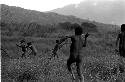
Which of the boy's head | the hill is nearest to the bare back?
the boy's head

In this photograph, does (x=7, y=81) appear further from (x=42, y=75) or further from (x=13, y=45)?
(x=13, y=45)

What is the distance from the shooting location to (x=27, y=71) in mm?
12273

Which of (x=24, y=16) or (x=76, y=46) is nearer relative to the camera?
(x=76, y=46)

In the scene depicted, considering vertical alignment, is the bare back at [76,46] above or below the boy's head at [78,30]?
below

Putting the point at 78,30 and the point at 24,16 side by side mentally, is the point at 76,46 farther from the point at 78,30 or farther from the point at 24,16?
the point at 24,16

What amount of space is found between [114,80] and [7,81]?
3.58 m

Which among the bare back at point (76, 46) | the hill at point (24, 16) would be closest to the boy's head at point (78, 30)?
the bare back at point (76, 46)

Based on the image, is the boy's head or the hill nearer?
the boy's head

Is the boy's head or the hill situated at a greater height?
the boy's head

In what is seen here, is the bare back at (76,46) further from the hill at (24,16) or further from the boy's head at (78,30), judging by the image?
the hill at (24,16)

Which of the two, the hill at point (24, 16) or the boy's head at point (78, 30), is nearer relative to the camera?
the boy's head at point (78, 30)

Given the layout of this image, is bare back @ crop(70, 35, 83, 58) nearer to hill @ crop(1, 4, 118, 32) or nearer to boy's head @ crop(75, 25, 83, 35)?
boy's head @ crop(75, 25, 83, 35)

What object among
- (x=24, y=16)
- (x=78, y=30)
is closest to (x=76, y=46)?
(x=78, y=30)

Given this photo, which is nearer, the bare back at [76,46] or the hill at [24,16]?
the bare back at [76,46]
